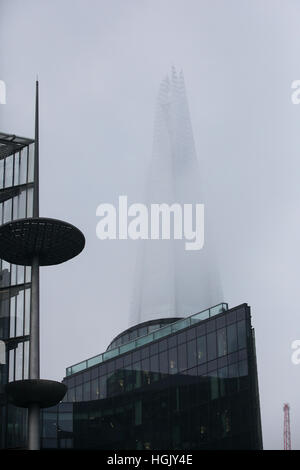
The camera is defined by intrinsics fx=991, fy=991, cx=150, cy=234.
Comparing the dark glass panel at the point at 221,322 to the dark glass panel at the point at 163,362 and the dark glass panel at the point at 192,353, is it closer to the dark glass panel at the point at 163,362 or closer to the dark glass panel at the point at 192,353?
the dark glass panel at the point at 192,353

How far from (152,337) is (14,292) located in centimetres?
3961

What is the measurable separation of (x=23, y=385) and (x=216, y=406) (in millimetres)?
44076

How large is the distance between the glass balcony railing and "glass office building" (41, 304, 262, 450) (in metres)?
0.10

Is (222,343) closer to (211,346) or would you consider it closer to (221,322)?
(211,346)

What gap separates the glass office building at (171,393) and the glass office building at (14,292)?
30363mm

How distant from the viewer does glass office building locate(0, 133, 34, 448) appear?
59.1m

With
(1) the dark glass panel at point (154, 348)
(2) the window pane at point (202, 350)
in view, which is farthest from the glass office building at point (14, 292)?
(1) the dark glass panel at point (154, 348)

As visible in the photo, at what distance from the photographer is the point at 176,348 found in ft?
312

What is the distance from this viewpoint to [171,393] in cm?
9306

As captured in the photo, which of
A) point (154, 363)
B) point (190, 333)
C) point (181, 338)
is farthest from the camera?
point (154, 363)

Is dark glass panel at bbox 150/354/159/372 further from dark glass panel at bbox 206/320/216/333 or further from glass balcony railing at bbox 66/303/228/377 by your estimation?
dark glass panel at bbox 206/320/216/333

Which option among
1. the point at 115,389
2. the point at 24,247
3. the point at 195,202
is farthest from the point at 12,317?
the point at 195,202

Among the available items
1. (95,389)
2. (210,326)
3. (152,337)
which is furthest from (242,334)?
(95,389)
